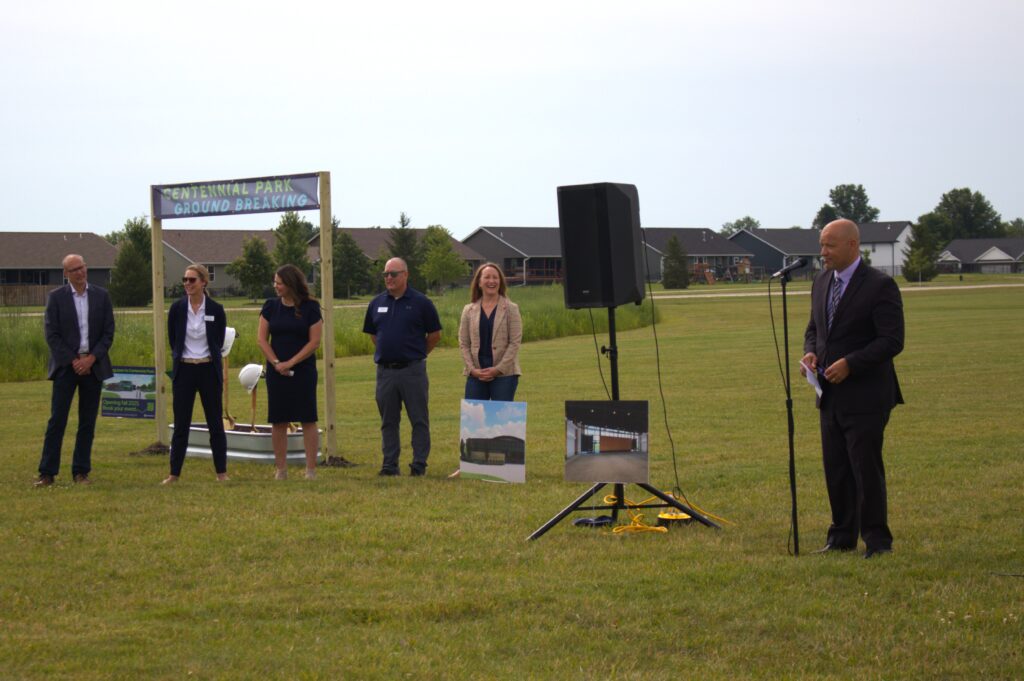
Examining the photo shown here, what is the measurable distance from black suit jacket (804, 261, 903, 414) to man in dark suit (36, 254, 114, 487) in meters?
6.88

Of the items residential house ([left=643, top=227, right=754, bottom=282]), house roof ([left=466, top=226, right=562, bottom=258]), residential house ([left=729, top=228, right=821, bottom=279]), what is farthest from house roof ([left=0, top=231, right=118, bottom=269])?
residential house ([left=729, top=228, right=821, bottom=279])

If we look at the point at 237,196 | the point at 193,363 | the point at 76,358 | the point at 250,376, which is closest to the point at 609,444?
the point at 193,363

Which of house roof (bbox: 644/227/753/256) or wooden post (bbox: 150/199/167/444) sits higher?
house roof (bbox: 644/227/753/256)

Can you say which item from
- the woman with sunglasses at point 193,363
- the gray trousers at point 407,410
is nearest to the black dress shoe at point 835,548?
the gray trousers at point 407,410

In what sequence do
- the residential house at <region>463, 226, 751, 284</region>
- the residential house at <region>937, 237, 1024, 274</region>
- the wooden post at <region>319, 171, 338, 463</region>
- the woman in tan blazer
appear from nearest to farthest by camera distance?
the woman in tan blazer < the wooden post at <region>319, 171, 338, 463</region> < the residential house at <region>463, 226, 751, 284</region> < the residential house at <region>937, 237, 1024, 274</region>

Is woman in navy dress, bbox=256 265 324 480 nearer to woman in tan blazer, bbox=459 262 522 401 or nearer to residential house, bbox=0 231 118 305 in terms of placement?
woman in tan blazer, bbox=459 262 522 401

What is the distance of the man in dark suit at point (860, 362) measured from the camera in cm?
753

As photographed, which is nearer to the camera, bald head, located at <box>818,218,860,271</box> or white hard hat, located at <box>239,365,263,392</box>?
bald head, located at <box>818,218,860,271</box>

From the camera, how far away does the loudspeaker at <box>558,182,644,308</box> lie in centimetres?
895

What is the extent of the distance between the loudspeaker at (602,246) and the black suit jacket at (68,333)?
4821 mm

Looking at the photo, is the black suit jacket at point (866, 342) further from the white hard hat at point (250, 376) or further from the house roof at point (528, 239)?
the house roof at point (528, 239)

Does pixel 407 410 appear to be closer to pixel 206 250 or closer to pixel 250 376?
pixel 250 376

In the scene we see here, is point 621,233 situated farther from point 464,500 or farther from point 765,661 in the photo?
point 765,661

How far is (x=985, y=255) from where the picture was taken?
502 ft
